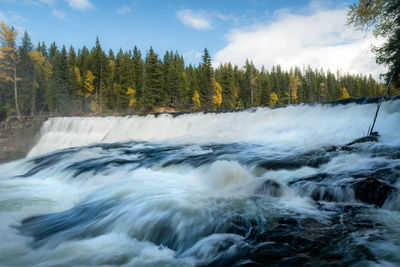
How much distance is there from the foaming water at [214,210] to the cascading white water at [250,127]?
334 millimetres

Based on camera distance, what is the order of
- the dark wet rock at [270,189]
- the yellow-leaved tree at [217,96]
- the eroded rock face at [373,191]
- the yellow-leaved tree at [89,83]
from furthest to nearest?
1. the yellow-leaved tree at [217,96]
2. the yellow-leaved tree at [89,83]
3. the dark wet rock at [270,189]
4. the eroded rock face at [373,191]

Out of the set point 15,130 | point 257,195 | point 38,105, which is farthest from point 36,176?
point 38,105

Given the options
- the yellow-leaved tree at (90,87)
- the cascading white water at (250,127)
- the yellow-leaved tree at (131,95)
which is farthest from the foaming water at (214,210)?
the yellow-leaved tree at (90,87)

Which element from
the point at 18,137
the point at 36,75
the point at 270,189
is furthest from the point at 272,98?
the point at 270,189

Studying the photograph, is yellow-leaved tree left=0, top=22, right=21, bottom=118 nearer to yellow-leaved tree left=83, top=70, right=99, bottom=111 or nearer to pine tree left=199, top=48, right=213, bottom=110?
yellow-leaved tree left=83, top=70, right=99, bottom=111

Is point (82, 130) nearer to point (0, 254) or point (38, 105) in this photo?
point (0, 254)

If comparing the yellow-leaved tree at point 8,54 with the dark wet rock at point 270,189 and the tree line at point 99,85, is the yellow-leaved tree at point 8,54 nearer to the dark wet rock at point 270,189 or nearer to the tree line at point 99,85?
the tree line at point 99,85

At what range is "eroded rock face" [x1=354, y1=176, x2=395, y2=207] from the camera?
335 centimetres

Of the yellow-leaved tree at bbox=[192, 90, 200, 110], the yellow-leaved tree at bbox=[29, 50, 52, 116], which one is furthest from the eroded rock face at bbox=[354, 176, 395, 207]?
the yellow-leaved tree at bbox=[192, 90, 200, 110]

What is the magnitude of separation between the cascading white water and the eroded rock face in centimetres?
370

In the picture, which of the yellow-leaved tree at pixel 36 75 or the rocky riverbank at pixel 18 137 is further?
the yellow-leaved tree at pixel 36 75

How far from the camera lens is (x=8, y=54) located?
30.4 metres

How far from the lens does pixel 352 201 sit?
11.6 ft

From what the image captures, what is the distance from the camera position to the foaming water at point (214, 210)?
2.46 meters
